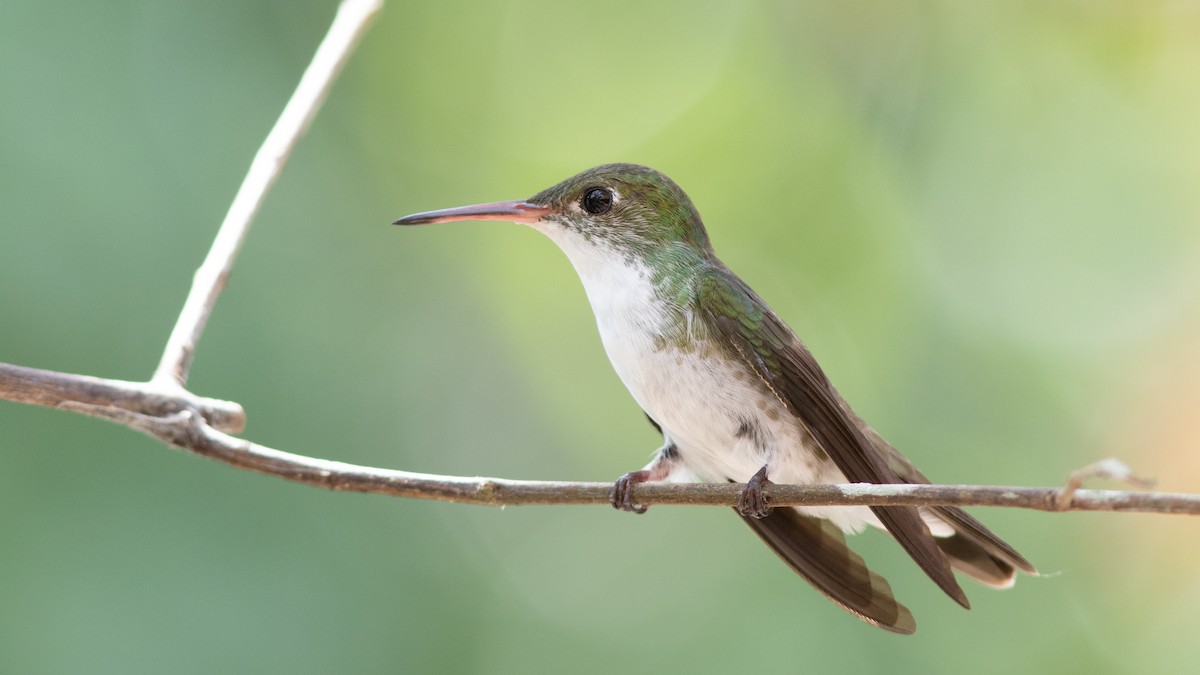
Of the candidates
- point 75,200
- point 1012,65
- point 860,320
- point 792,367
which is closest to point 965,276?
point 860,320

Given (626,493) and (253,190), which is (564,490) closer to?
(626,493)

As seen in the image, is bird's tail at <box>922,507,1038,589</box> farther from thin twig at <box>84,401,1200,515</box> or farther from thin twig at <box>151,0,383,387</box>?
thin twig at <box>151,0,383,387</box>

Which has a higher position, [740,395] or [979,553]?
[740,395]

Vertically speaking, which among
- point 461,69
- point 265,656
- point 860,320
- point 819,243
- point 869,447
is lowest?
point 265,656

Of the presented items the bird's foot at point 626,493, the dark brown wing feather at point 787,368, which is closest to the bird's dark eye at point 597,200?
the dark brown wing feather at point 787,368

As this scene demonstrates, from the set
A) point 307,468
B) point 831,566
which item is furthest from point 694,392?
point 307,468

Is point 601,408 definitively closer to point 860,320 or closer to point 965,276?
A: point 860,320
